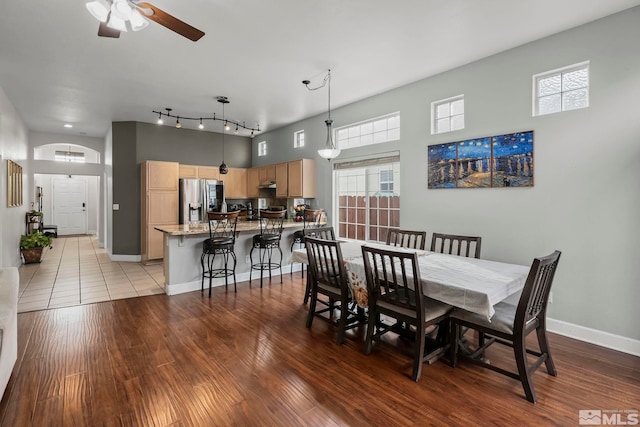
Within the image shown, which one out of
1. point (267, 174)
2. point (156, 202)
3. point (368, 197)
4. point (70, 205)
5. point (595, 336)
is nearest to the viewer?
point (595, 336)

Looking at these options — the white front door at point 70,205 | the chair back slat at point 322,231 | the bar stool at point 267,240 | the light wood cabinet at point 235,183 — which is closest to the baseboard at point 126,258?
the light wood cabinet at point 235,183

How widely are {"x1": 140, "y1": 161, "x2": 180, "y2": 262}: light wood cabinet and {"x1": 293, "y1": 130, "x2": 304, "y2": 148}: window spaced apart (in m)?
2.56

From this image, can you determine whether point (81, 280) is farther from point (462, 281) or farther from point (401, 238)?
point (462, 281)

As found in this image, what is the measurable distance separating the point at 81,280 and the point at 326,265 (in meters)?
4.46

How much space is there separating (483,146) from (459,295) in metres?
2.19

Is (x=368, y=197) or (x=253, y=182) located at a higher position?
(x=253, y=182)

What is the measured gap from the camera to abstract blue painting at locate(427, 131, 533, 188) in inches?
132

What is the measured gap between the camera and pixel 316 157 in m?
6.13

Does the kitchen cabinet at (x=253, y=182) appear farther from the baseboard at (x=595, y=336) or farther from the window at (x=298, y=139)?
the baseboard at (x=595, y=336)

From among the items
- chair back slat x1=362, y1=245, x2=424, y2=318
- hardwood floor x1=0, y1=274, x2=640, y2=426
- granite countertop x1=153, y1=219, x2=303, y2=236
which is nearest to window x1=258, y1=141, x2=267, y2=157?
granite countertop x1=153, y1=219, x2=303, y2=236

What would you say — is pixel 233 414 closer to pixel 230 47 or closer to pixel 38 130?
pixel 230 47

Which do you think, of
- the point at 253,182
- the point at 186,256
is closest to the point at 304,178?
the point at 253,182

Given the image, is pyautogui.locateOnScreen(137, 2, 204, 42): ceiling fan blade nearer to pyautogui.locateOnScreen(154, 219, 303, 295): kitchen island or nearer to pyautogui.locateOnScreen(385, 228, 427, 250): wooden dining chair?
pyautogui.locateOnScreen(154, 219, 303, 295): kitchen island

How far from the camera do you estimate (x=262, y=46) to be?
3379mm
